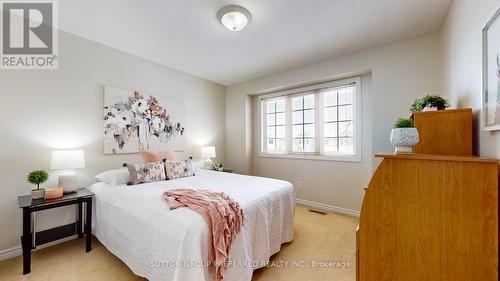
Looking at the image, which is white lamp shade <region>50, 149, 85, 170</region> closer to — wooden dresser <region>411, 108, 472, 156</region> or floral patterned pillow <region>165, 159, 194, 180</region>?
floral patterned pillow <region>165, 159, 194, 180</region>

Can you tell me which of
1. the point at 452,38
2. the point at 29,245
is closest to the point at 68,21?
the point at 29,245

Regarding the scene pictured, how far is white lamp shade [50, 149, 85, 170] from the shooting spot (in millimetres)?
2135

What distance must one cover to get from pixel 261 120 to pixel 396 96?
2.42 meters

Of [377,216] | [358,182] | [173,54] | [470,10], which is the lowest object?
[358,182]

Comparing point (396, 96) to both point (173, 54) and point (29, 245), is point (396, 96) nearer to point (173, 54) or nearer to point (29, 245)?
point (173, 54)

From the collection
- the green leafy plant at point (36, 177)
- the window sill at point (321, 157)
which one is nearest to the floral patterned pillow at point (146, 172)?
the green leafy plant at point (36, 177)

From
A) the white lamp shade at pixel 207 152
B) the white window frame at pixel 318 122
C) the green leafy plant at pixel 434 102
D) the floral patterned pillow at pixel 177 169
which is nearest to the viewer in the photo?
the green leafy plant at pixel 434 102

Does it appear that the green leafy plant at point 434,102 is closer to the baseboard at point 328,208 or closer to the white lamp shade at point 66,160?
the baseboard at point 328,208

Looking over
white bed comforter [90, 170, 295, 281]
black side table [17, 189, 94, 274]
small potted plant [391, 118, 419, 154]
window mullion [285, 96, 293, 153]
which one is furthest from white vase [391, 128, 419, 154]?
black side table [17, 189, 94, 274]

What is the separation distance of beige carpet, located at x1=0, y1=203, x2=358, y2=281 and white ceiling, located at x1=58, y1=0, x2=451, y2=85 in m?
2.54

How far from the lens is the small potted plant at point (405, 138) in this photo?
1.16 metres

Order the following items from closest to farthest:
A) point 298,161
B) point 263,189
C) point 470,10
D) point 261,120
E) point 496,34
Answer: point 496,34
point 470,10
point 263,189
point 298,161
point 261,120

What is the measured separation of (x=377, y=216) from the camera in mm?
1120

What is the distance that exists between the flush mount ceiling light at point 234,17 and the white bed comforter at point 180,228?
1.77 metres
